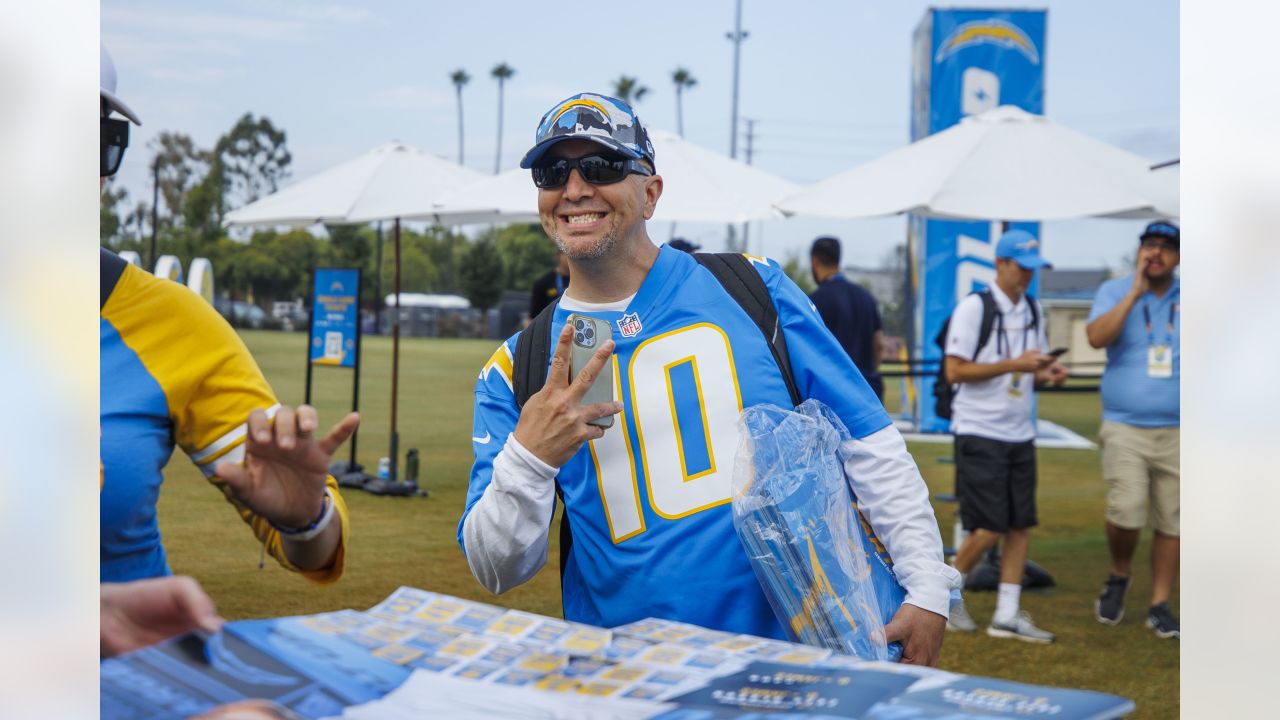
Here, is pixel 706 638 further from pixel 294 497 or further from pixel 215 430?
pixel 215 430

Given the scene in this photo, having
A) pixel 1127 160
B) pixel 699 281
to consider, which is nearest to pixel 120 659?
pixel 699 281

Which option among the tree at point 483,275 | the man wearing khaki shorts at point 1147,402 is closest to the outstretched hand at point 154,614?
the man wearing khaki shorts at point 1147,402

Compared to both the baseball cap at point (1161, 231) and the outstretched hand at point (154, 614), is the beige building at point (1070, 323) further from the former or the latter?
the outstretched hand at point (154, 614)

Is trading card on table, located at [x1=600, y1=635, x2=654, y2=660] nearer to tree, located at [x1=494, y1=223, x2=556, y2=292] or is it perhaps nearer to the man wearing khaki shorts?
the man wearing khaki shorts

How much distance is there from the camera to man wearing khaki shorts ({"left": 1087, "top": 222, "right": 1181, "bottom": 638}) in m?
5.40

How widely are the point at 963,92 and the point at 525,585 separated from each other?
7638 mm

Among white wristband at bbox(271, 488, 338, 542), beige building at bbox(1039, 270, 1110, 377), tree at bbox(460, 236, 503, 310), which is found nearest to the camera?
white wristband at bbox(271, 488, 338, 542)

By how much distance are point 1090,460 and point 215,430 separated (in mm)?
12215

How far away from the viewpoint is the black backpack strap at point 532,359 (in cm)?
200

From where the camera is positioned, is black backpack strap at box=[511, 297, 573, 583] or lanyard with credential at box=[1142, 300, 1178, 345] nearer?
black backpack strap at box=[511, 297, 573, 583]

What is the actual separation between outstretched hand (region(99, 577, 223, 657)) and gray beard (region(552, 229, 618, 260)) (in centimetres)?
89

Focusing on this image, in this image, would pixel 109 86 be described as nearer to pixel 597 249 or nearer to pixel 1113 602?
pixel 597 249

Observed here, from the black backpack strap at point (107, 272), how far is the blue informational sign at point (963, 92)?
34.1 ft

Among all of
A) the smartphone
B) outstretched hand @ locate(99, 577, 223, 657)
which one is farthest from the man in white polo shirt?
outstretched hand @ locate(99, 577, 223, 657)
